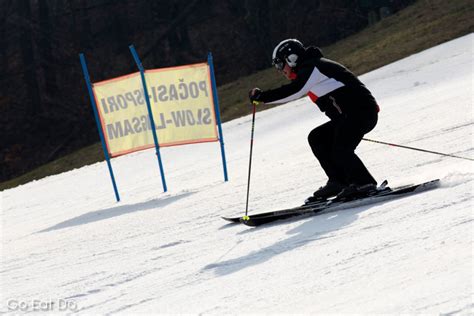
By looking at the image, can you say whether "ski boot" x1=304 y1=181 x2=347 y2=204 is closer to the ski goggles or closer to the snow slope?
the snow slope

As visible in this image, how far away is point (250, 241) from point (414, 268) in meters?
2.32

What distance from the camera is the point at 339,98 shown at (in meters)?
8.01

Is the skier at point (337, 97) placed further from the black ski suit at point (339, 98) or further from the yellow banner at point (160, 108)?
the yellow banner at point (160, 108)

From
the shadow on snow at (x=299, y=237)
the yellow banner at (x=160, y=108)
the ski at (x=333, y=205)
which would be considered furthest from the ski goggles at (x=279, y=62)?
the yellow banner at (x=160, y=108)

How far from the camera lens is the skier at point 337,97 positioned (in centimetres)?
793

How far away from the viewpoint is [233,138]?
718 inches

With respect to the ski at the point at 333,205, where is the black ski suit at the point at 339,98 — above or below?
above

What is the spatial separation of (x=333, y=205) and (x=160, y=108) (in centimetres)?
460

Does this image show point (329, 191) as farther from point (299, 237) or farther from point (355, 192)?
point (299, 237)

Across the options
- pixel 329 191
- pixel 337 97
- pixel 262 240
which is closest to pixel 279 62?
pixel 337 97

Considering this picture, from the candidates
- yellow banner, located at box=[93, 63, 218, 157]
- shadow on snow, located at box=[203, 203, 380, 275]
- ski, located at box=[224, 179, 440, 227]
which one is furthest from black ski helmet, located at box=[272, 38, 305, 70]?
yellow banner, located at box=[93, 63, 218, 157]

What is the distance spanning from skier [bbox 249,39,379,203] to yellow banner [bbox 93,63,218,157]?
3.88 meters

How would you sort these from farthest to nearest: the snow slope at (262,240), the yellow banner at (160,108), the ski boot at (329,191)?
the yellow banner at (160,108), the ski boot at (329,191), the snow slope at (262,240)

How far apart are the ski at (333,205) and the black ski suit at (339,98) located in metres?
0.20
